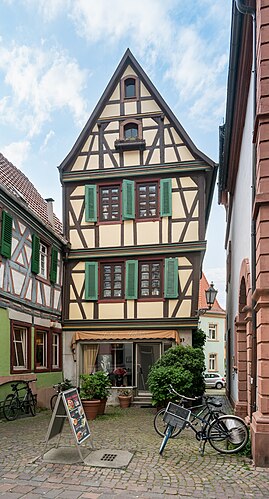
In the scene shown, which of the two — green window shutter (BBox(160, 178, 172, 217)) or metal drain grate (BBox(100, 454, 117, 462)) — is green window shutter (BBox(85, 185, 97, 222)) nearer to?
green window shutter (BBox(160, 178, 172, 217))

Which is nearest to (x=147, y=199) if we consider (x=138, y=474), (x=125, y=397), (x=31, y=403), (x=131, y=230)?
(x=131, y=230)

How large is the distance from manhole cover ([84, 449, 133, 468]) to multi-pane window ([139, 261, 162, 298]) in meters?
8.08

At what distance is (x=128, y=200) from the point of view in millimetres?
15859

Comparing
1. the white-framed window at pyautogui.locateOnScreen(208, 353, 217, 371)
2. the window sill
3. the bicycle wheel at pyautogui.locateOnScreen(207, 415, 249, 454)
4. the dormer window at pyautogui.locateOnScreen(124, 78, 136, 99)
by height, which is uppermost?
the dormer window at pyautogui.locateOnScreen(124, 78, 136, 99)

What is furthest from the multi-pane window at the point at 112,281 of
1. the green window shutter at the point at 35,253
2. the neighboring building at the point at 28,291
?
the green window shutter at the point at 35,253

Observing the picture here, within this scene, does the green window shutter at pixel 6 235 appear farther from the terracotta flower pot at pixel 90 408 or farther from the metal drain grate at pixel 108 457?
the metal drain grate at pixel 108 457

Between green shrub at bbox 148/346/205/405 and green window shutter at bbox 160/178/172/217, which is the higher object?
green window shutter at bbox 160/178/172/217

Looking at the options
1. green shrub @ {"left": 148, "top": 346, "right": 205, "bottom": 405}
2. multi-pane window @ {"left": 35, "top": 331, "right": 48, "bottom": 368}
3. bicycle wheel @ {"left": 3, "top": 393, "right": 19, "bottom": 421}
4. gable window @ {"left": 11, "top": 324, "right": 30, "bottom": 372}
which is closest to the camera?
bicycle wheel @ {"left": 3, "top": 393, "right": 19, "bottom": 421}

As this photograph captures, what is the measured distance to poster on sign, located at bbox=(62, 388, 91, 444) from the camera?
7215 millimetres

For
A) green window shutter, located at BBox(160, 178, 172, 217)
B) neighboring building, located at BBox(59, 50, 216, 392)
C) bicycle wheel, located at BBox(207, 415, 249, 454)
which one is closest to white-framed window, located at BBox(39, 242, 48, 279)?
neighboring building, located at BBox(59, 50, 216, 392)

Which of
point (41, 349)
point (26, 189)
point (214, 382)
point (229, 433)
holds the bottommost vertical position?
point (214, 382)

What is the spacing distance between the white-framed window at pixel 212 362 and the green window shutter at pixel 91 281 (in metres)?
20.9

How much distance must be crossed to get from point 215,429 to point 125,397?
23.9 ft

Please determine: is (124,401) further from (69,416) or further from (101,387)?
(69,416)
